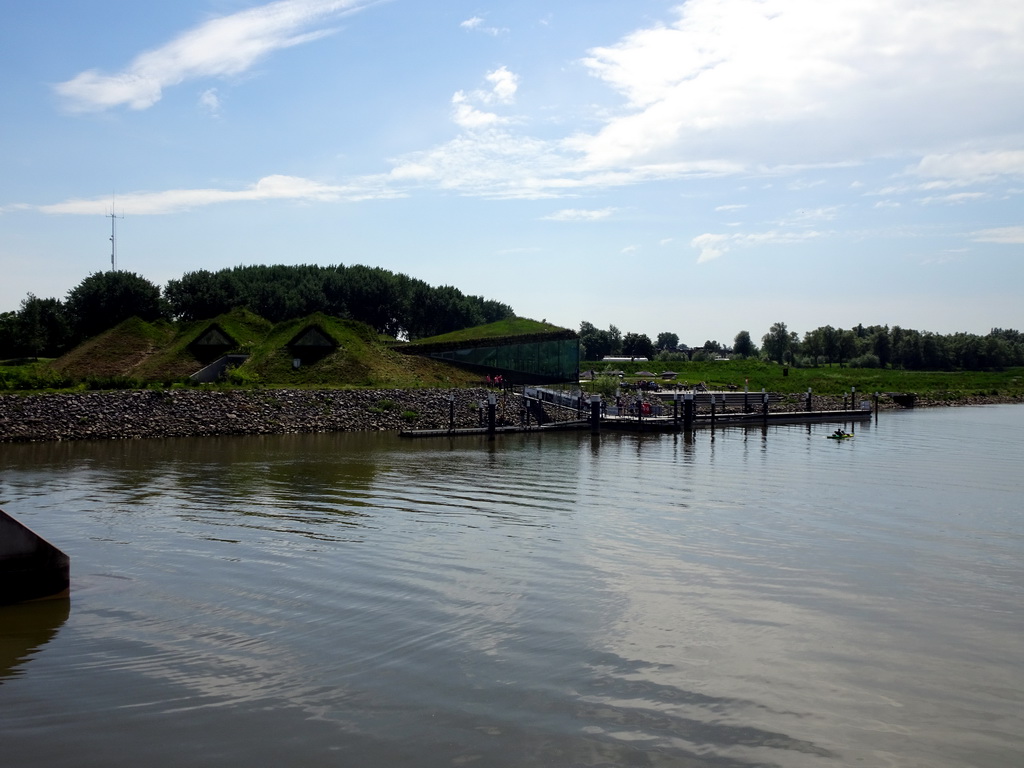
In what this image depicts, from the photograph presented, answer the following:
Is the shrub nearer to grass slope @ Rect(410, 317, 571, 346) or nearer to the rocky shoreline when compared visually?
grass slope @ Rect(410, 317, 571, 346)

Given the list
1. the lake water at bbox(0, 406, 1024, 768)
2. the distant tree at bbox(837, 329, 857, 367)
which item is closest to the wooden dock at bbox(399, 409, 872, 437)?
the lake water at bbox(0, 406, 1024, 768)

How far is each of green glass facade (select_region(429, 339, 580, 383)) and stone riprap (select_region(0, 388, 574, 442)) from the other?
26.8 feet

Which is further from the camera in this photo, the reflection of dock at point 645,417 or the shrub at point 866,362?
the shrub at point 866,362

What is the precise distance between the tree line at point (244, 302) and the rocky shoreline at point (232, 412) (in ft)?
115

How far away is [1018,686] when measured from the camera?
957 cm

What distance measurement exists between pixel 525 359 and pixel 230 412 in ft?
76.2

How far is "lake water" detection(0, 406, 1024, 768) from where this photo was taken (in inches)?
316

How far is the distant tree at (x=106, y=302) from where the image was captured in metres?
74.7

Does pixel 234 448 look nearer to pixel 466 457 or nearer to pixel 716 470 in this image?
pixel 466 457

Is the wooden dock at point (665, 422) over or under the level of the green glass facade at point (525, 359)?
under

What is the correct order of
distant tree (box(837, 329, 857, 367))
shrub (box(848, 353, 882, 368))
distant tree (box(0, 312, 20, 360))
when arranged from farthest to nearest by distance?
distant tree (box(837, 329, 857, 367))
shrub (box(848, 353, 882, 368))
distant tree (box(0, 312, 20, 360))

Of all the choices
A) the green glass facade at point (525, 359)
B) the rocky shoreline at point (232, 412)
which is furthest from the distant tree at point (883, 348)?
the rocky shoreline at point (232, 412)

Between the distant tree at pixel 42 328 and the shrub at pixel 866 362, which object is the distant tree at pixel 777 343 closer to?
the shrub at pixel 866 362

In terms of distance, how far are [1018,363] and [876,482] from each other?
116735 mm
